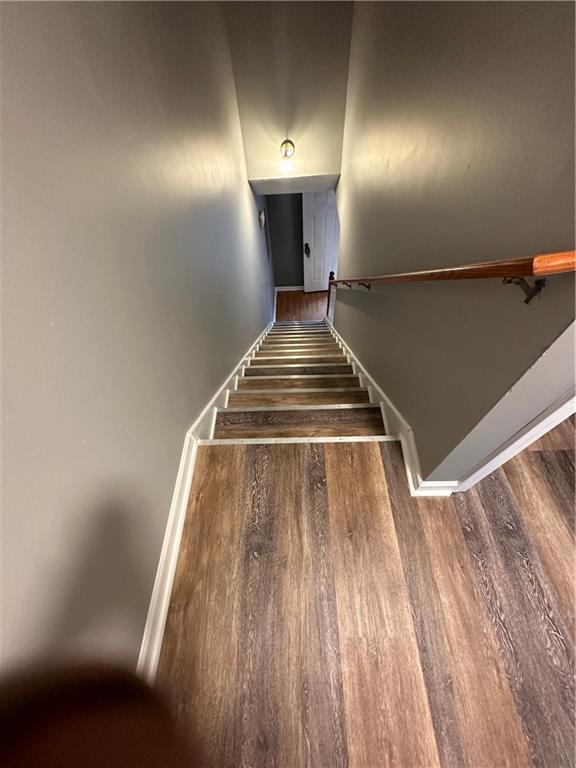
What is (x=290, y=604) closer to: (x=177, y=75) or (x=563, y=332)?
(x=563, y=332)

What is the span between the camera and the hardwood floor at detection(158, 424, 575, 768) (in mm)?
811

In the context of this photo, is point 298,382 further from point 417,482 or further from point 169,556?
point 169,556

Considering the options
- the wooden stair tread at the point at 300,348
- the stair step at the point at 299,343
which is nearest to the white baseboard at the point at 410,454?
the wooden stair tread at the point at 300,348

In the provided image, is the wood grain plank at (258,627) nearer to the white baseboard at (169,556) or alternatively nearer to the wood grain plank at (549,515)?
the white baseboard at (169,556)

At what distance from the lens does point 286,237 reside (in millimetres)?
6672

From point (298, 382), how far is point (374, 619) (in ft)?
4.90

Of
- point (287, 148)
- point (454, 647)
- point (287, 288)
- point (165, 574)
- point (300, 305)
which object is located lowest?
point (454, 647)

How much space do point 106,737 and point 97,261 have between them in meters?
1.06

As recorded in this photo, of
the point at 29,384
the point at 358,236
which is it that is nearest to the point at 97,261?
Result: the point at 29,384

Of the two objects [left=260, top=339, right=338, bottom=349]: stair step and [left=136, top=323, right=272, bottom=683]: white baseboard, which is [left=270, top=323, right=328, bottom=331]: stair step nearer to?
[left=260, top=339, right=338, bottom=349]: stair step

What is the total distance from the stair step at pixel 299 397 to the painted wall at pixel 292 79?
3089mm

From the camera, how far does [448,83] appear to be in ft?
3.04

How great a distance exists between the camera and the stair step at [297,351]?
11.1 feet

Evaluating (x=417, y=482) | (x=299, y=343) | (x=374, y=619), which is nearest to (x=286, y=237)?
(x=299, y=343)
